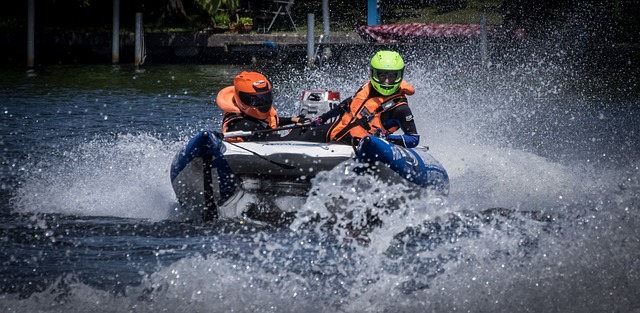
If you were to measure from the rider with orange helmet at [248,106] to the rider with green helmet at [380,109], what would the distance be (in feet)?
1.93

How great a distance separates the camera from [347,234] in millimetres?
8812

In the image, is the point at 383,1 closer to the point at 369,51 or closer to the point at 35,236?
the point at 369,51

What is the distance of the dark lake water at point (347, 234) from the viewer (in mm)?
6859

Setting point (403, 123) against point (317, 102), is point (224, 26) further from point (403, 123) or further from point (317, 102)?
point (403, 123)

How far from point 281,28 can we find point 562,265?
939 inches

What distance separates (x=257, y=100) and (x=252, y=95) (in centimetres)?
7

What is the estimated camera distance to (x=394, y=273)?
7516 millimetres

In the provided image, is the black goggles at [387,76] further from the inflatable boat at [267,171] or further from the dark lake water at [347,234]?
the dark lake water at [347,234]

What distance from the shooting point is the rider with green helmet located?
385 inches

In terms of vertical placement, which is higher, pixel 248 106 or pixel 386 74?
pixel 386 74

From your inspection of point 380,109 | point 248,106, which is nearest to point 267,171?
point 248,106

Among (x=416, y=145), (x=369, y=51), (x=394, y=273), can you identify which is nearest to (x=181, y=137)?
Result: (x=416, y=145)

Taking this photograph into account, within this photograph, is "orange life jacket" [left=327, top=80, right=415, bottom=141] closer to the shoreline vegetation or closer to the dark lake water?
the dark lake water

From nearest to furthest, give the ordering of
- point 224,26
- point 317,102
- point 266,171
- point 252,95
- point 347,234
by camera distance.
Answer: point 347,234 → point 266,171 → point 252,95 → point 317,102 → point 224,26
